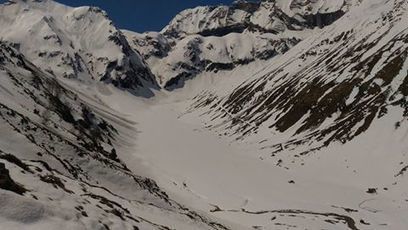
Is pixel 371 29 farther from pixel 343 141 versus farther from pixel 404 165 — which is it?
pixel 404 165

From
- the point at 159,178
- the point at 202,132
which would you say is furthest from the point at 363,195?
the point at 202,132

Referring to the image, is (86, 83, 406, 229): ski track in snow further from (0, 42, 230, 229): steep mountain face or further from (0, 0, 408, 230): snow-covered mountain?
(0, 42, 230, 229): steep mountain face

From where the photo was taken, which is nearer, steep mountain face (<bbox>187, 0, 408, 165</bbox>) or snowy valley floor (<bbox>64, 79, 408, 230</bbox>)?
snowy valley floor (<bbox>64, 79, 408, 230</bbox>)

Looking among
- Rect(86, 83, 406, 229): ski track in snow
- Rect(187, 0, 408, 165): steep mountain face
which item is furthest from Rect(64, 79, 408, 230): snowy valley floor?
Rect(187, 0, 408, 165): steep mountain face

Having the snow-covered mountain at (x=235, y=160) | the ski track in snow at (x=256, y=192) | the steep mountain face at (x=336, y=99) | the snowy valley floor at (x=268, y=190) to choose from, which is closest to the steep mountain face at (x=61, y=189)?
the snow-covered mountain at (x=235, y=160)

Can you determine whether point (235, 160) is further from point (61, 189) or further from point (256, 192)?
point (61, 189)

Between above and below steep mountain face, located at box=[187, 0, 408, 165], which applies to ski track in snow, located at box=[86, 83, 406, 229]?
below

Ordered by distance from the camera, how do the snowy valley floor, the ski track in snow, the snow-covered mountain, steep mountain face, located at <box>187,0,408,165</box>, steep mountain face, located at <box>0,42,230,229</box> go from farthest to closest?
steep mountain face, located at <box>187,0,408,165</box>, the snowy valley floor, the ski track in snow, the snow-covered mountain, steep mountain face, located at <box>0,42,230,229</box>
